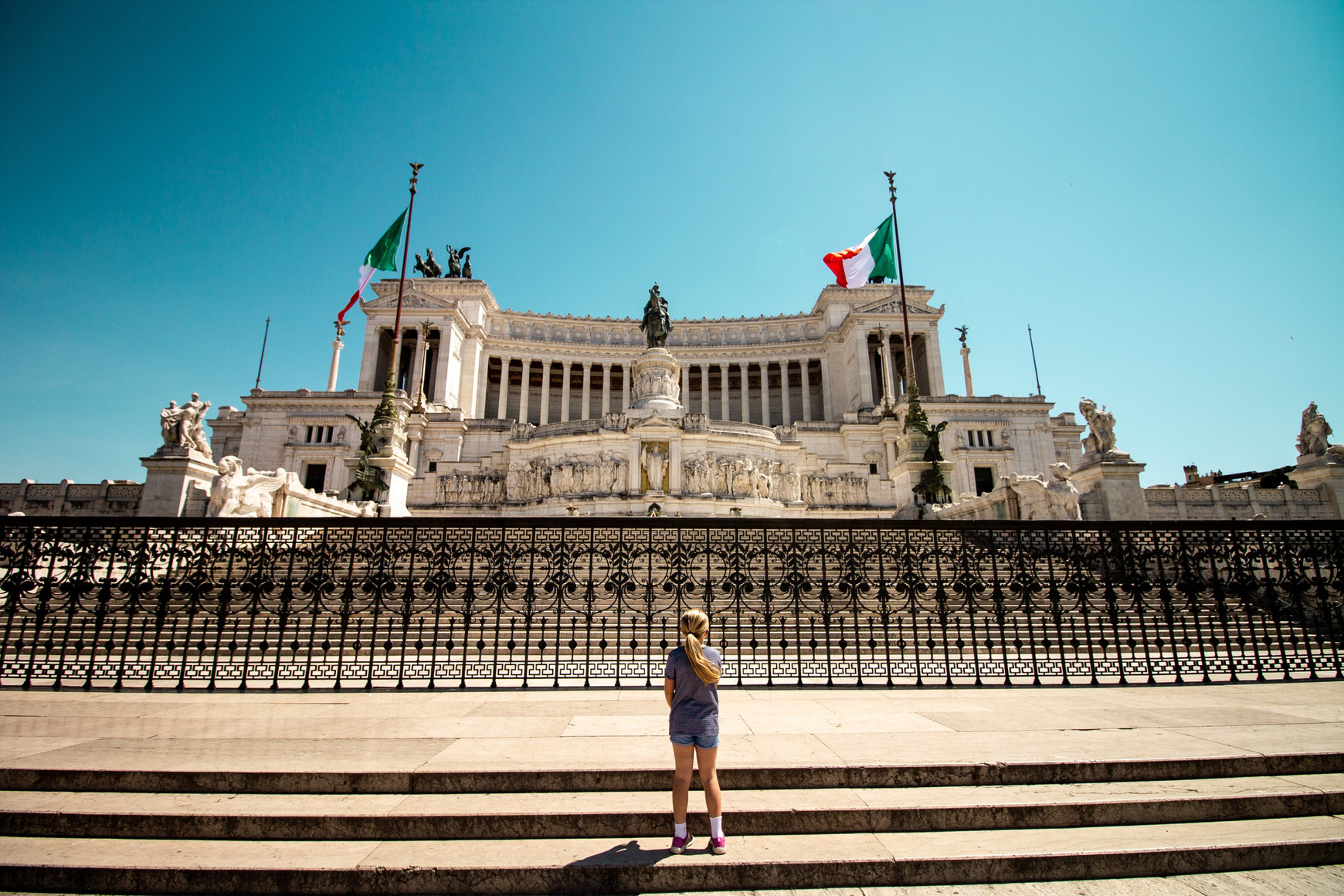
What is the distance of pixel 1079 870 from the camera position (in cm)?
377

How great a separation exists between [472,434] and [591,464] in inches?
653

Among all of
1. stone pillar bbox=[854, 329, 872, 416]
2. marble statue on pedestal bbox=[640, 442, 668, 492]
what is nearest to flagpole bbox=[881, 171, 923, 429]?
marble statue on pedestal bbox=[640, 442, 668, 492]

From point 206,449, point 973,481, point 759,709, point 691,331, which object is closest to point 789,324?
point 691,331

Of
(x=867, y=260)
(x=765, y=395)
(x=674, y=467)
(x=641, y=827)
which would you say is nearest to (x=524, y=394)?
(x=765, y=395)

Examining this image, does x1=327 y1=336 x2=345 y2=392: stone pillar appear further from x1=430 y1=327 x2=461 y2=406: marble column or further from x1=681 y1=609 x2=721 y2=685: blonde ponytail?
x1=681 y1=609 x2=721 y2=685: blonde ponytail

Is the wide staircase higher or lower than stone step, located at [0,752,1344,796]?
lower

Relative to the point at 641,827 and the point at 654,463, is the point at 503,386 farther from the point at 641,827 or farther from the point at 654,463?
the point at 641,827

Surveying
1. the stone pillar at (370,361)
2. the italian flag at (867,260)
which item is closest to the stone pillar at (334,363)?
the stone pillar at (370,361)

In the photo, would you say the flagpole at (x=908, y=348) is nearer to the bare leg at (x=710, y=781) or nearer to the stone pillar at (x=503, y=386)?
the bare leg at (x=710, y=781)

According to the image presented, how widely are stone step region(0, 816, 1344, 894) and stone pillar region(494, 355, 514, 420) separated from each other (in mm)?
61663

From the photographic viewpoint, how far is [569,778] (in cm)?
459

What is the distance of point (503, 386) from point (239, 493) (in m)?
47.6

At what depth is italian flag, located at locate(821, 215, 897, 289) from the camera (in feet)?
107

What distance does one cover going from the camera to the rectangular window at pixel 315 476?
157 ft
